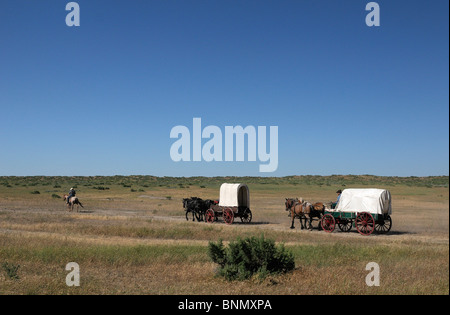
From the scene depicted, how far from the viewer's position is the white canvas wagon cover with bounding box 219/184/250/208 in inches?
1267

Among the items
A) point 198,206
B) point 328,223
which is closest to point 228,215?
point 198,206

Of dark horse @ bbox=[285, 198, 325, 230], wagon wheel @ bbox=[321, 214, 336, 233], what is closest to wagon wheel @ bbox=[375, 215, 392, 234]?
wagon wheel @ bbox=[321, 214, 336, 233]

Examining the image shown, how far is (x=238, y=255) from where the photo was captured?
12789mm

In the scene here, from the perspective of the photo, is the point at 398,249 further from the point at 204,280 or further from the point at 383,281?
the point at 204,280

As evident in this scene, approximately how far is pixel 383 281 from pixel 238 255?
420cm

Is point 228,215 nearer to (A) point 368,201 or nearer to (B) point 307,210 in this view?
(B) point 307,210

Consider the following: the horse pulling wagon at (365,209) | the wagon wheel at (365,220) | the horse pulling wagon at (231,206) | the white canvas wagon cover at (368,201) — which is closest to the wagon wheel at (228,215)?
the horse pulling wagon at (231,206)

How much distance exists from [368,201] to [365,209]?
1.70ft

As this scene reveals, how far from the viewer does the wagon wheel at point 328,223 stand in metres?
26.5

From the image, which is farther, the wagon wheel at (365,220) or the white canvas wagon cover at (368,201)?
the wagon wheel at (365,220)

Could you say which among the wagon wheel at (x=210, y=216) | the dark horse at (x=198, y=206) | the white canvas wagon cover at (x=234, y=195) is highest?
the white canvas wagon cover at (x=234, y=195)

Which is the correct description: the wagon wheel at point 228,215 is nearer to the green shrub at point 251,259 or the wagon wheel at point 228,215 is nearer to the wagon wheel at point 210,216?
the wagon wheel at point 210,216

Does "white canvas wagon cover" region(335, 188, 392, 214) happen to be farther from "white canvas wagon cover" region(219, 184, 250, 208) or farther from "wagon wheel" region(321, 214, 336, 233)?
"white canvas wagon cover" region(219, 184, 250, 208)

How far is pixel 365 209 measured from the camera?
24078 mm
